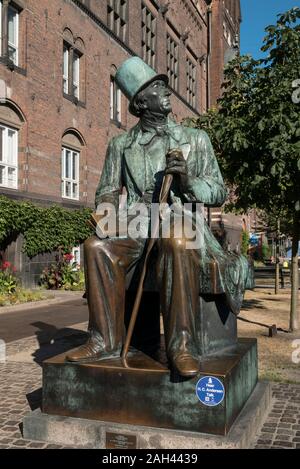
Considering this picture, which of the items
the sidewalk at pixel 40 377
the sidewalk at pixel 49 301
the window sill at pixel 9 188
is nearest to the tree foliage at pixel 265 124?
the sidewalk at pixel 40 377

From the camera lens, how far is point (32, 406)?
180 inches

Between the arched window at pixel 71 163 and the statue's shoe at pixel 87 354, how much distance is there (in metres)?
16.4

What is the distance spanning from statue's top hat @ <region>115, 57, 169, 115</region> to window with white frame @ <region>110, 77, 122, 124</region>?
65.8 ft

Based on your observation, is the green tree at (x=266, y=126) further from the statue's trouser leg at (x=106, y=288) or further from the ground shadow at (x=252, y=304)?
the statue's trouser leg at (x=106, y=288)

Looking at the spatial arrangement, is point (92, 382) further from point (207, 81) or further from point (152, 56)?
point (207, 81)

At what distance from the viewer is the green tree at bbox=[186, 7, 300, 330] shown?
7.63m

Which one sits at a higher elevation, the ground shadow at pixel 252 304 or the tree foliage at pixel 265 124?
the tree foliage at pixel 265 124

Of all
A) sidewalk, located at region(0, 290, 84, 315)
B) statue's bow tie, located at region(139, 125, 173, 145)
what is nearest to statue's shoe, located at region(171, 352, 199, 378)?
statue's bow tie, located at region(139, 125, 173, 145)

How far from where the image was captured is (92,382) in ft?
11.5

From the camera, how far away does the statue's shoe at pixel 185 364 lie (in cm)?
319

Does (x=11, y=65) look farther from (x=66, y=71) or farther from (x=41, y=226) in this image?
(x=41, y=226)

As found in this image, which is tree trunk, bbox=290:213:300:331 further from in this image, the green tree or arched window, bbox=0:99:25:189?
arched window, bbox=0:99:25:189

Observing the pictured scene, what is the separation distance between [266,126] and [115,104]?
1745 cm

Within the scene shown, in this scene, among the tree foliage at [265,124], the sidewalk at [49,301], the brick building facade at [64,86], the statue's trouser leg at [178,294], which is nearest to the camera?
the statue's trouser leg at [178,294]
